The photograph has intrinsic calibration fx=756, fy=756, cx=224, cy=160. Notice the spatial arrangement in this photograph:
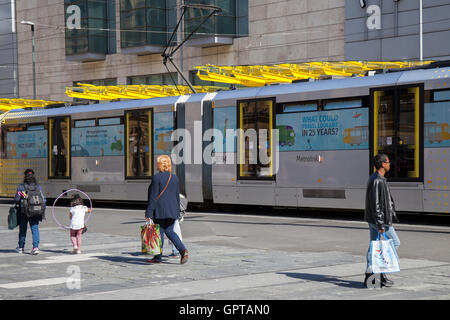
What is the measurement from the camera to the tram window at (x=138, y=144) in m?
22.8

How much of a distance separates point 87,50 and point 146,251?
119 feet

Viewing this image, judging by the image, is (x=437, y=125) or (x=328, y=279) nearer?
(x=328, y=279)

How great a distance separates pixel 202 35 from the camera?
39.7 meters

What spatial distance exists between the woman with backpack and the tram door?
7.89 meters

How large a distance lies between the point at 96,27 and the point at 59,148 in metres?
21.4

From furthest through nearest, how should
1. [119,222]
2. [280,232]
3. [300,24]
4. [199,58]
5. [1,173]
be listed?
[199,58] < [300,24] < [1,173] < [119,222] < [280,232]

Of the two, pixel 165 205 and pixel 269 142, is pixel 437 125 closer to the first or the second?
pixel 269 142

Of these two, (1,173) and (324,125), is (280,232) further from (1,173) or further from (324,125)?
(1,173)

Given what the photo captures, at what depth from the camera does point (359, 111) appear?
17.6 meters

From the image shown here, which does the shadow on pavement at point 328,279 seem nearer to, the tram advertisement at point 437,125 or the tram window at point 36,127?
the tram advertisement at point 437,125

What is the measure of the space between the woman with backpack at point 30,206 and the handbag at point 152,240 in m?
2.30

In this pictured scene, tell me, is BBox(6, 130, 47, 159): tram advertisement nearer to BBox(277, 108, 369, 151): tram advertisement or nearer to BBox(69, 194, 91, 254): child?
BBox(277, 108, 369, 151): tram advertisement

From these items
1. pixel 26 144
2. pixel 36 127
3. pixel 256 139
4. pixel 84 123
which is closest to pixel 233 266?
pixel 256 139

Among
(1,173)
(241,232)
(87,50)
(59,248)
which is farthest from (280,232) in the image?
(87,50)
